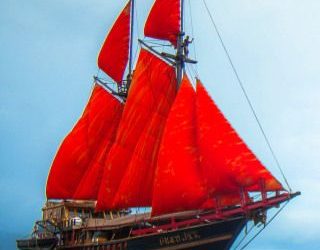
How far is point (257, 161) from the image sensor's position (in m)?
28.8

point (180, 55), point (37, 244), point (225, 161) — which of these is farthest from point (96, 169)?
point (225, 161)

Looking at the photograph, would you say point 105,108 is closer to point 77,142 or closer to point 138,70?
point 77,142

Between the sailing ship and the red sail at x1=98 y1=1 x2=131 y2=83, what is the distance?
0.08 metres

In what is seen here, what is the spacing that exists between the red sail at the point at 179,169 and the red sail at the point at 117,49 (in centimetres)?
1549

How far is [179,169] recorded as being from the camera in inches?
1208

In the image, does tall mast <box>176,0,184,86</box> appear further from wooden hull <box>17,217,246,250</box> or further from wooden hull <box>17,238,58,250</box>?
wooden hull <box>17,238,58,250</box>

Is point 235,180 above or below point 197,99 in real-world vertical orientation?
below

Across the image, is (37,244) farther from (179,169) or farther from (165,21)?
(165,21)

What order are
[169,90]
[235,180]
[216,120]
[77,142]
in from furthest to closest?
[77,142] → [169,90] → [216,120] → [235,180]

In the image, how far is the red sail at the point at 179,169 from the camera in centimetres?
3016

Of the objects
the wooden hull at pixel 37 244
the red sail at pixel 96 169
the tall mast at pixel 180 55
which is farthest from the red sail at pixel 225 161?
the wooden hull at pixel 37 244

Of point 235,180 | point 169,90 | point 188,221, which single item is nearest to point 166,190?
point 188,221

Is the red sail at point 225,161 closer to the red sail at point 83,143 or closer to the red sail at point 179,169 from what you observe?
the red sail at point 179,169

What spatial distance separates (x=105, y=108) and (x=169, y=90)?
A: 8448 mm
